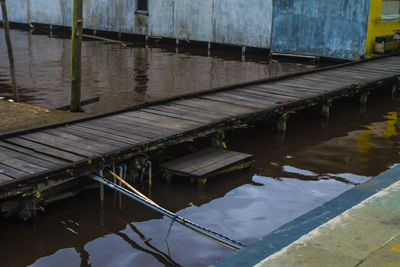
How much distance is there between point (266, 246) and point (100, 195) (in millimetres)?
4510

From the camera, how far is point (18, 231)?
6723mm

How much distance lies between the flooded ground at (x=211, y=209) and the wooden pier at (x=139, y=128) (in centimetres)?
58

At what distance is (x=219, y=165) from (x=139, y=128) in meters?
1.58

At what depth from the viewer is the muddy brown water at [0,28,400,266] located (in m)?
6.26

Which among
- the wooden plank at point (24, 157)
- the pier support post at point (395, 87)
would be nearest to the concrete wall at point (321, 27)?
the pier support post at point (395, 87)

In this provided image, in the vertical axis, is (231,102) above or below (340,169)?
above

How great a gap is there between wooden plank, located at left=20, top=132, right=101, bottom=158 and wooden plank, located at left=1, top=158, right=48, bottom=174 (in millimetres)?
721

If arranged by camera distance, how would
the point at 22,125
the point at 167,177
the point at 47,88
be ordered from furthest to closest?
1. the point at 47,88
2. the point at 22,125
3. the point at 167,177

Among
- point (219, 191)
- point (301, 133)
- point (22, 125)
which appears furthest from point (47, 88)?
point (219, 191)

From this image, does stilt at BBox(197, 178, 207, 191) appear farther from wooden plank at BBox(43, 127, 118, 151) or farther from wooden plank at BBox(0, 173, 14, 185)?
wooden plank at BBox(0, 173, 14, 185)

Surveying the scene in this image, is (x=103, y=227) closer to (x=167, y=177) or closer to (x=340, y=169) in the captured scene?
(x=167, y=177)

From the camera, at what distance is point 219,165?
845 centimetres

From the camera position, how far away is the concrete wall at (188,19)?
78.4 ft

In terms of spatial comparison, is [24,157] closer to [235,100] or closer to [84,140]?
[84,140]
